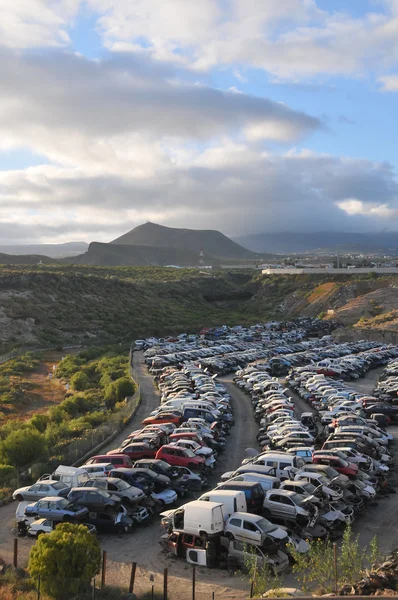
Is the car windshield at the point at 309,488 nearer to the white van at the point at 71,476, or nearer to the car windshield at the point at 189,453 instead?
the car windshield at the point at 189,453

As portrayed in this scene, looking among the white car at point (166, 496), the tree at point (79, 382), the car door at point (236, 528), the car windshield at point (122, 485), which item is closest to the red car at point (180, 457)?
the white car at point (166, 496)

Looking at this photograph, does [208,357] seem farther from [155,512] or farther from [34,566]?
[34,566]

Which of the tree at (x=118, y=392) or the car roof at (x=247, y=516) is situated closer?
the car roof at (x=247, y=516)

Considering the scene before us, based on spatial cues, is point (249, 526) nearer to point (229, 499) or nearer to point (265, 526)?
point (265, 526)

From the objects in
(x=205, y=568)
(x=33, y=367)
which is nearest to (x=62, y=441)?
(x=205, y=568)

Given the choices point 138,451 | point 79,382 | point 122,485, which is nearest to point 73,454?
point 138,451
